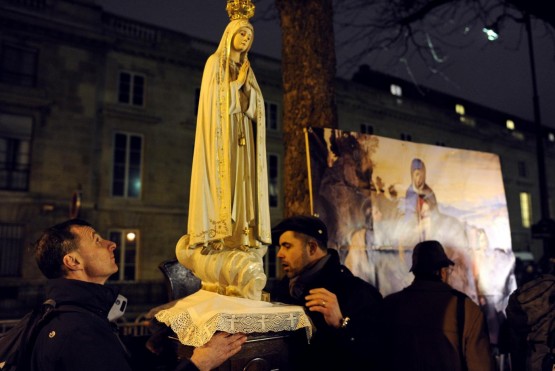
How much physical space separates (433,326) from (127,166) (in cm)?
1604

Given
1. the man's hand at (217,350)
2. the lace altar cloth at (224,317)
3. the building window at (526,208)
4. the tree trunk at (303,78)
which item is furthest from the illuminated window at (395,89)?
the man's hand at (217,350)

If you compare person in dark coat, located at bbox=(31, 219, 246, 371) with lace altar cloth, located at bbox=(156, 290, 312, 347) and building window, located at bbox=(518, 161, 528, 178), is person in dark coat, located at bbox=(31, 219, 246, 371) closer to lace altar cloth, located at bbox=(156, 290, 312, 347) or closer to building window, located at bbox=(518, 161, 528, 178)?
lace altar cloth, located at bbox=(156, 290, 312, 347)

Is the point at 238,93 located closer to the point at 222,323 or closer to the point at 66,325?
the point at 222,323

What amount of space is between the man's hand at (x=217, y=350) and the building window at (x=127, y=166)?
52.4ft

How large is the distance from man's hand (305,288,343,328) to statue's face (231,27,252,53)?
177 centimetres

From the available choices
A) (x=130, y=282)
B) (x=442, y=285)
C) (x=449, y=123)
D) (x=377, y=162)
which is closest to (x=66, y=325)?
(x=442, y=285)

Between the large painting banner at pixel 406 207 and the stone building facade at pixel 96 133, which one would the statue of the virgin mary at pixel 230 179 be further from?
the stone building facade at pixel 96 133

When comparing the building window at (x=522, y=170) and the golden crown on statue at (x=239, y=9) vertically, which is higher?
the building window at (x=522, y=170)

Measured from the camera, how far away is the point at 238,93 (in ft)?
10.2

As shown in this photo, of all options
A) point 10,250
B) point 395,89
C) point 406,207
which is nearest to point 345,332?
point 406,207

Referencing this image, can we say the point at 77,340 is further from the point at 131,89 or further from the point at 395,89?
the point at 395,89

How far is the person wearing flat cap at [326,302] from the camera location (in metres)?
2.69

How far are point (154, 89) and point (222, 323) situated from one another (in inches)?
682

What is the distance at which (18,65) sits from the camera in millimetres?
16094
